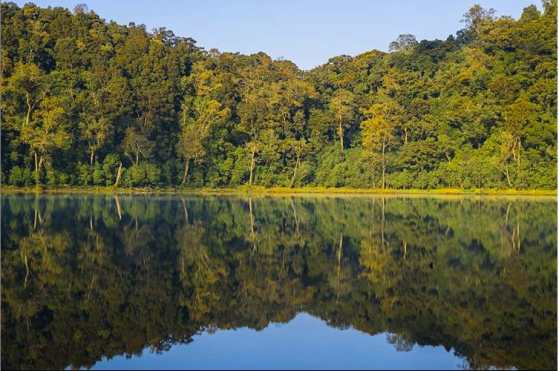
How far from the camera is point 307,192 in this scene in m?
52.9

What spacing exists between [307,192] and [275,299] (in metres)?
42.3

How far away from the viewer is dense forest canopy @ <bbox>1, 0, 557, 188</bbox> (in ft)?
161

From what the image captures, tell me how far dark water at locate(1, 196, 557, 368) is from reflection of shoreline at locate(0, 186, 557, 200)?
90.8 feet

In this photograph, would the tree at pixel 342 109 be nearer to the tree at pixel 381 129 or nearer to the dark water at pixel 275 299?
the tree at pixel 381 129

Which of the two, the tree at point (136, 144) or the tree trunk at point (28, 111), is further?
the tree at point (136, 144)

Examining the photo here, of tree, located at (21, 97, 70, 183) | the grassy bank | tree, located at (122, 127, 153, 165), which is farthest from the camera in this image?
tree, located at (122, 127, 153, 165)

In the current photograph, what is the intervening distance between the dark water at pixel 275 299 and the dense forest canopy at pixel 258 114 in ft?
102

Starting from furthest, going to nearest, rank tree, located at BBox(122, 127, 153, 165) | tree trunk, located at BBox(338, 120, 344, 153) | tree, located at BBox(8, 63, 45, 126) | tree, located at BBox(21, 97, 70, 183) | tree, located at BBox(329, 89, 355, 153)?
tree trunk, located at BBox(338, 120, 344, 153) < tree, located at BBox(329, 89, 355, 153) < tree, located at BBox(122, 127, 153, 165) < tree, located at BBox(8, 63, 45, 126) < tree, located at BBox(21, 97, 70, 183)

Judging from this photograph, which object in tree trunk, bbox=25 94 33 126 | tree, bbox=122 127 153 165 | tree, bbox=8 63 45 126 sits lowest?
tree, bbox=122 127 153 165

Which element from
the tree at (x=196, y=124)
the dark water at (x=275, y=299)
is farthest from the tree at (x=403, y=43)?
the dark water at (x=275, y=299)

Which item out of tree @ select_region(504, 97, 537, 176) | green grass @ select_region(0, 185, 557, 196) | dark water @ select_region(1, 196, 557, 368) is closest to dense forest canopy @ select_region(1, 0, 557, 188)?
tree @ select_region(504, 97, 537, 176)

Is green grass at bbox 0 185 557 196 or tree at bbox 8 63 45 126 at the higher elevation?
tree at bbox 8 63 45 126

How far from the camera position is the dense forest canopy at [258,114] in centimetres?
4897

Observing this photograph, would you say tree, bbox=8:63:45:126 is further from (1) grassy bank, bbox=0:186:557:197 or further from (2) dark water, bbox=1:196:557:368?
(2) dark water, bbox=1:196:557:368
